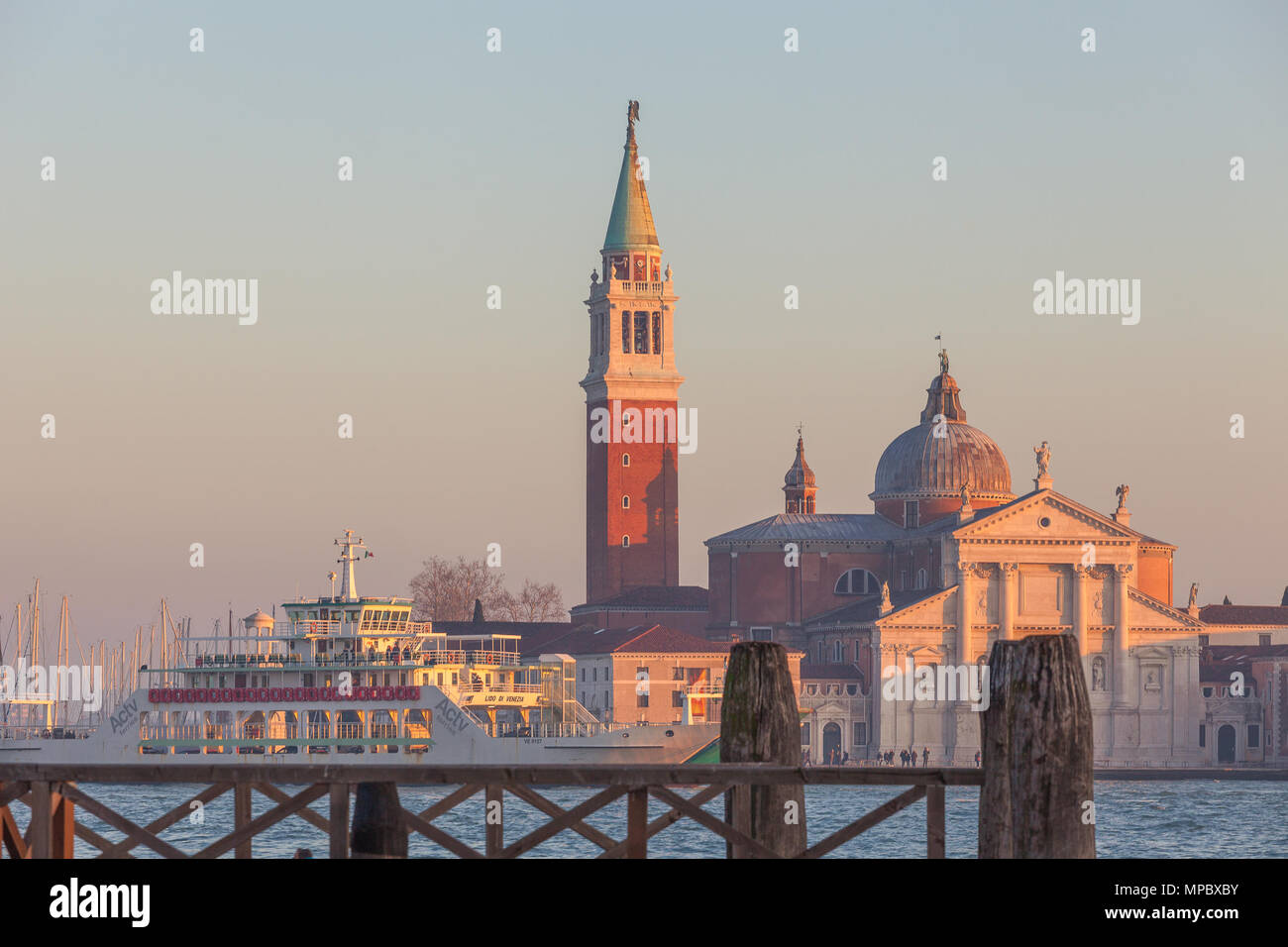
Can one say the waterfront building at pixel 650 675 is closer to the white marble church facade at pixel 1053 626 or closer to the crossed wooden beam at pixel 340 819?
the white marble church facade at pixel 1053 626

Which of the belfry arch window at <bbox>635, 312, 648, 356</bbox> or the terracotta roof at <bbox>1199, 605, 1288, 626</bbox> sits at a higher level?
the belfry arch window at <bbox>635, 312, 648, 356</bbox>

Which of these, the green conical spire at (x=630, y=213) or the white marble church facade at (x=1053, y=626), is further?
the green conical spire at (x=630, y=213)

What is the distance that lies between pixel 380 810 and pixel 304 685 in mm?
68787

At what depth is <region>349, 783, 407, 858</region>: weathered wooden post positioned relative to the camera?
18.8 meters

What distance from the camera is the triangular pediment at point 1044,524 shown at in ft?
377

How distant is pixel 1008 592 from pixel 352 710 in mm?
40470

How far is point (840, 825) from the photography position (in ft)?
196

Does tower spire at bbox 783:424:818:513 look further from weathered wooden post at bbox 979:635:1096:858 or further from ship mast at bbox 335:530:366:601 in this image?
weathered wooden post at bbox 979:635:1096:858

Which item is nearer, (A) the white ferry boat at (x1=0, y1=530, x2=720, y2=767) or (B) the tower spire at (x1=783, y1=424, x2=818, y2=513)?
(A) the white ferry boat at (x1=0, y1=530, x2=720, y2=767)

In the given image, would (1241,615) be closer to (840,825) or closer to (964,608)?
(964,608)

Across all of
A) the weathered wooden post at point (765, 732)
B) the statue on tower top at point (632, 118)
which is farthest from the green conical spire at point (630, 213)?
the weathered wooden post at point (765, 732)

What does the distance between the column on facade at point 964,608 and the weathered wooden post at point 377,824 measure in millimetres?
97027

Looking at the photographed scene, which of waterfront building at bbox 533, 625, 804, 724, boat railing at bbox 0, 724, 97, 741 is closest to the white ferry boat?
boat railing at bbox 0, 724, 97, 741

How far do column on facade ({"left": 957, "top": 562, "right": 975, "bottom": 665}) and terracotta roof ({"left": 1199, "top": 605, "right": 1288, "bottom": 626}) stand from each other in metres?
15.8
